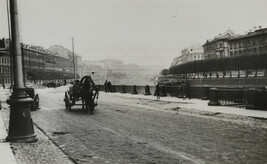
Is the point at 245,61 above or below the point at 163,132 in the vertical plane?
above

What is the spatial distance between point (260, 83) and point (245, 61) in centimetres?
1922

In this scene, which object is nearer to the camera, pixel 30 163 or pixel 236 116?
pixel 30 163

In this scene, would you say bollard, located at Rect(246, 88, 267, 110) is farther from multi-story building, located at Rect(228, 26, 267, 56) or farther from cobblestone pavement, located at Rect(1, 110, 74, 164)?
multi-story building, located at Rect(228, 26, 267, 56)

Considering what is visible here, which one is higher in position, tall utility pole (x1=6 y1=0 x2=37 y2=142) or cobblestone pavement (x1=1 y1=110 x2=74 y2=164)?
tall utility pole (x1=6 y1=0 x2=37 y2=142)

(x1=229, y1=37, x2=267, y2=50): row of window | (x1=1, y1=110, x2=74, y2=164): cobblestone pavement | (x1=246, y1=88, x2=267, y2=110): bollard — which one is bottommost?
(x1=1, y1=110, x2=74, y2=164): cobblestone pavement

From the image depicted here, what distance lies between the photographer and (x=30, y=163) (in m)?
6.23

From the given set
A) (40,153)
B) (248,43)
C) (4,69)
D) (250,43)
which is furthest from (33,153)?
A: (248,43)

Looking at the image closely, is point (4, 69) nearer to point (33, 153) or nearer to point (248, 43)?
point (248, 43)

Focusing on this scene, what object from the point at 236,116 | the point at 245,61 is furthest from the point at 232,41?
the point at 236,116

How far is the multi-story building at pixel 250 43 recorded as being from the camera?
287 ft

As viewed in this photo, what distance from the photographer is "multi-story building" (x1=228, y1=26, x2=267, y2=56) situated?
8756 cm

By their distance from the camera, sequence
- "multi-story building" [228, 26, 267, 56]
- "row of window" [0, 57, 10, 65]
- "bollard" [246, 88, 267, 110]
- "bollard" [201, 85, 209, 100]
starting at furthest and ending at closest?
"row of window" [0, 57, 10, 65] → "multi-story building" [228, 26, 267, 56] → "bollard" [201, 85, 209, 100] → "bollard" [246, 88, 267, 110]

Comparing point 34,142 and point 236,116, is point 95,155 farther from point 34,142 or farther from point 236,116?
point 236,116

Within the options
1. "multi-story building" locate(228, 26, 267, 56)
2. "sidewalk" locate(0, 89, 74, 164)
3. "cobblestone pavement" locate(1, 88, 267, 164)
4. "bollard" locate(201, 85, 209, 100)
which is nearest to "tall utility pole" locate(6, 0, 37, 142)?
"sidewalk" locate(0, 89, 74, 164)
